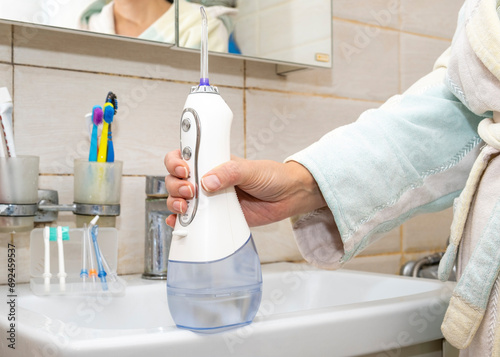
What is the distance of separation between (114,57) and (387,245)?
29.9 inches

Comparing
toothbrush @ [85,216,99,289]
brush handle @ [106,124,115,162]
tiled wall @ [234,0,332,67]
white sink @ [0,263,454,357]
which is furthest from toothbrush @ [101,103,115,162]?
tiled wall @ [234,0,332,67]

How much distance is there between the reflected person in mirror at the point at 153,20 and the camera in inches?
36.4

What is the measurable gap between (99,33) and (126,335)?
1.89ft

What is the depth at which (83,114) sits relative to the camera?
0.97 m

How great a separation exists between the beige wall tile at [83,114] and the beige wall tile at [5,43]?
0.08 feet

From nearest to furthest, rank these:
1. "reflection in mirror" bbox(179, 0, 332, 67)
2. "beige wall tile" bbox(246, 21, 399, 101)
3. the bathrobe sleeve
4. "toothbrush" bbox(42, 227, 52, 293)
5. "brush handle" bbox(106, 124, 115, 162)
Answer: the bathrobe sleeve, "toothbrush" bbox(42, 227, 52, 293), "brush handle" bbox(106, 124, 115, 162), "reflection in mirror" bbox(179, 0, 332, 67), "beige wall tile" bbox(246, 21, 399, 101)

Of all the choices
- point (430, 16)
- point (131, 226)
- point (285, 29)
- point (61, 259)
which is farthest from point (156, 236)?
point (430, 16)

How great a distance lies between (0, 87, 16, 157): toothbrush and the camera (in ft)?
2.73

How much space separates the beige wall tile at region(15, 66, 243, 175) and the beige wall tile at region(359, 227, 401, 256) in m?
0.54

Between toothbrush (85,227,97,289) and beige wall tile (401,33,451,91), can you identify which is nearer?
toothbrush (85,227,97,289)

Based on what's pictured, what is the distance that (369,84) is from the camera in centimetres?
135

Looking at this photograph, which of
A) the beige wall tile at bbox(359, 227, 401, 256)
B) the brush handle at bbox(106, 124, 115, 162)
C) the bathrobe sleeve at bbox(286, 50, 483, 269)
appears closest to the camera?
the bathrobe sleeve at bbox(286, 50, 483, 269)

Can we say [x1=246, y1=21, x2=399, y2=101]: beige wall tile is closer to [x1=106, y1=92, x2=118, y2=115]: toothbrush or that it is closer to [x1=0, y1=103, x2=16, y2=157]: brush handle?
[x1=106, y1=92, x2=118, y2=115]: toothbrush

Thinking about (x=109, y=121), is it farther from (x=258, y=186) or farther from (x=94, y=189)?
(x=258, y=186)
